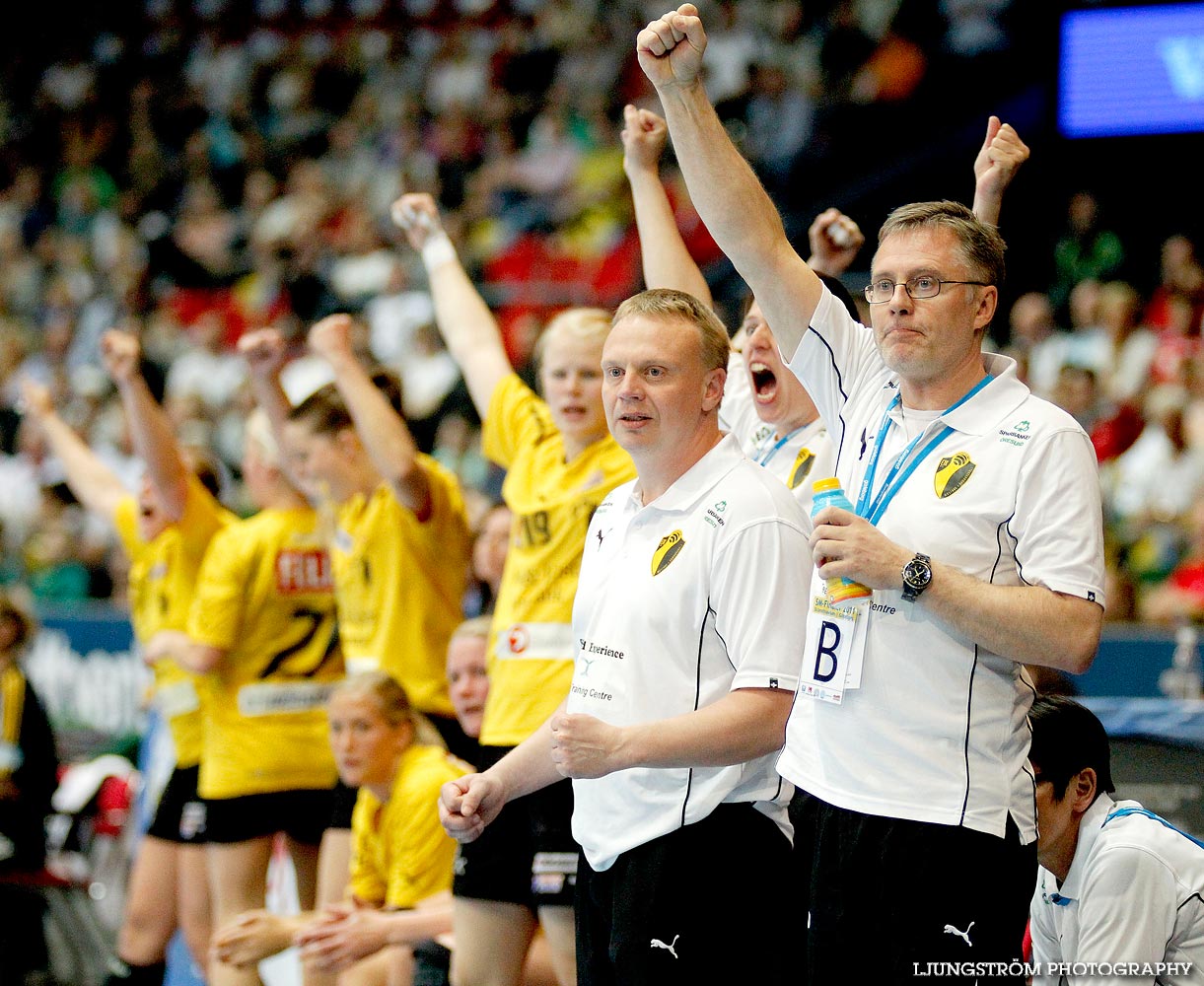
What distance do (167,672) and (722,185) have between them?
146 inches

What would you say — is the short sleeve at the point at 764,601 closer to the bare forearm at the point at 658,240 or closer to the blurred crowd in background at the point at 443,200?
the bare forearm at the point at 658,240

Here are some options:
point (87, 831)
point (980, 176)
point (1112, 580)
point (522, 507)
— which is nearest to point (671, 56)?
point (980, 176)

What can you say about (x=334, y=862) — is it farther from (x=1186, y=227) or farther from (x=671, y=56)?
(x=1186, y=227)

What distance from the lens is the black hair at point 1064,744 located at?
3230mm

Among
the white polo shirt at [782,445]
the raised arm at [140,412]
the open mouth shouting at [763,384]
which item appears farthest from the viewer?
the raised arm at [140,412]

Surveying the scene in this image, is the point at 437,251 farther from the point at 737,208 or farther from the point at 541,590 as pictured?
the point at 737,208

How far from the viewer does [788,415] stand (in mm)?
3707

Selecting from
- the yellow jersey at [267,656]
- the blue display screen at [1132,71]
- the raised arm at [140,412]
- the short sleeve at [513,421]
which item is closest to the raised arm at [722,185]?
the short sleeve at [513,421]

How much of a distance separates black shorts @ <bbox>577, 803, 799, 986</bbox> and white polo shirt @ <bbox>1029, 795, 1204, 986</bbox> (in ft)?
2.02

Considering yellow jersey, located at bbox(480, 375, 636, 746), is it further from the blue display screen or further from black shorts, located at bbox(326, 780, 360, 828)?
the blue display screen

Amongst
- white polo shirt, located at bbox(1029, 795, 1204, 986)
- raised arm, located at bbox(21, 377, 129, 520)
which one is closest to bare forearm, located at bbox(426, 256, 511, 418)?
white polo shirt, located at bbox(1029, 795, 1204, 986)

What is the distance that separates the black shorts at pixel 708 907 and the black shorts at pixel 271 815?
2681 mm

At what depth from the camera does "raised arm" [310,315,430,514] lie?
A: 4656mm

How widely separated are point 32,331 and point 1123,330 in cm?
1075
